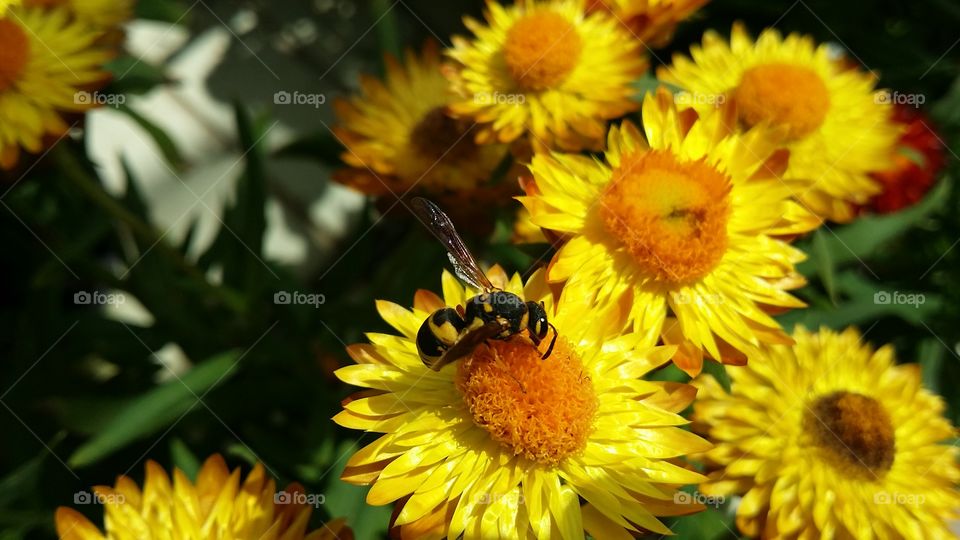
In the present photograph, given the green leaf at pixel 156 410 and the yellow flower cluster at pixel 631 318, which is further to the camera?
the green leaf at pixel 156 410

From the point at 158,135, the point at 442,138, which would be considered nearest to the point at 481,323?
the point at 442,138

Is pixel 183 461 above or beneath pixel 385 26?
beneath

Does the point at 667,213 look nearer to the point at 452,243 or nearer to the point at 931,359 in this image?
the point at 452,243

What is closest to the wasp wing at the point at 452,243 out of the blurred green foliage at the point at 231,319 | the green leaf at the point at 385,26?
the blurred green foliage at the point at 231,319

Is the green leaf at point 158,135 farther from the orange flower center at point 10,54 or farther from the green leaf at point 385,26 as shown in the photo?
the green leaf at point 385,26

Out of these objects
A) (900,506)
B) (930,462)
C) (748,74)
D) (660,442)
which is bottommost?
(660,442)

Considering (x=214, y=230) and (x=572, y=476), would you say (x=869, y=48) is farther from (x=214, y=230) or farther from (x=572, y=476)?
(x=214, y=230)

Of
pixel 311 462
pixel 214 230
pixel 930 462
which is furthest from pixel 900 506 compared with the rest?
pixel 214 230
